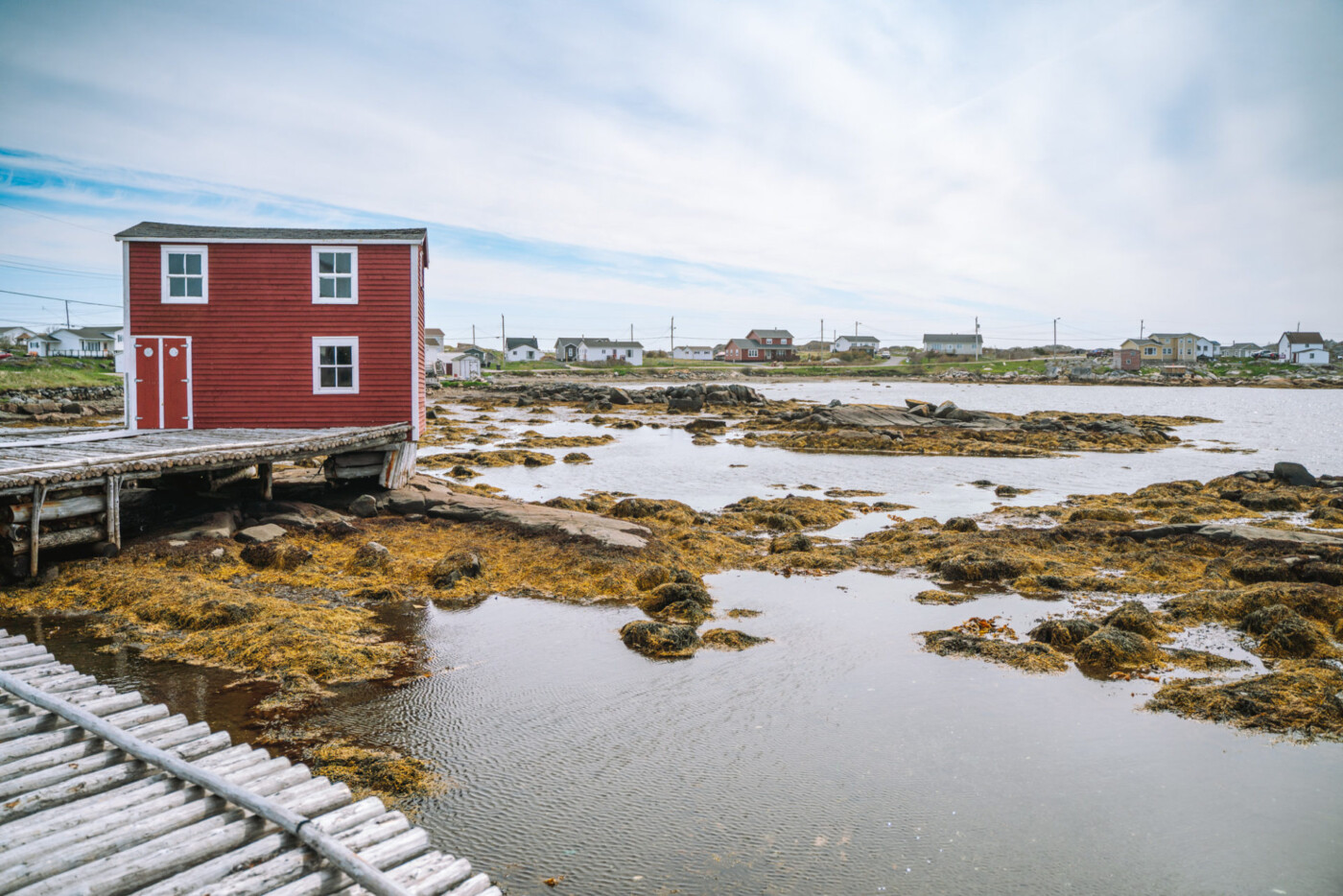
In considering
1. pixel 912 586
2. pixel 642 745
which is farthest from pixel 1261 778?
pixel 912 586

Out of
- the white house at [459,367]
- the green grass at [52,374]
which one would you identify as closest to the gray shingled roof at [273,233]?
the green grass at [52,374]

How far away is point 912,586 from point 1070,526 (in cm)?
654

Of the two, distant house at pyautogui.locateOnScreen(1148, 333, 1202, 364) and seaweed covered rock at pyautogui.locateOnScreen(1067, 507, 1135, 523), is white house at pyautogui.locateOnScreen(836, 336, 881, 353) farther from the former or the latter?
seaweed covered rock at pyautogui.locateOnScreen(1067, 507, 1135, 523)

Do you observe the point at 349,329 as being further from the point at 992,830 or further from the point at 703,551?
the point at 992,830

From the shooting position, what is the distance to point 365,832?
516cm

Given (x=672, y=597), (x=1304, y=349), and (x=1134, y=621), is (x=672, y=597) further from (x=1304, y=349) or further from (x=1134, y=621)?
(x=1304, y=349)

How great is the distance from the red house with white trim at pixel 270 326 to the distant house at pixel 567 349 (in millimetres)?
121478

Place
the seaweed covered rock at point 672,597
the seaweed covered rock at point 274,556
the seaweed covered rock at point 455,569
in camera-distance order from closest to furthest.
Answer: the seaweed covered rock at point 672,597 < the seaweed covered rock at point 455,569 < the seaweed covered rock at point 274,556

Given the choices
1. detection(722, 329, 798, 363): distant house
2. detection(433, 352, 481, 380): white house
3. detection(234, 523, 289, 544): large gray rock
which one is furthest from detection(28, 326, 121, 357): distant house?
detection(234, 523, 289, 544): large gray rock

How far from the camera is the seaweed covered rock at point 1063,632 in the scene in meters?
11.2

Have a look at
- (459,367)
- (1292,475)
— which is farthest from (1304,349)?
(1292,475)

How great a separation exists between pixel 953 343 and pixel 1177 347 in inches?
1510

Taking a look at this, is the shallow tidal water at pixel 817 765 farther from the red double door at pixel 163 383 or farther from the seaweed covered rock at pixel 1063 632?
the red double door at pixel 163 383

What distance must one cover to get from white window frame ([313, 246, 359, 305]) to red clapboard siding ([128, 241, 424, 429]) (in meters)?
0.12
